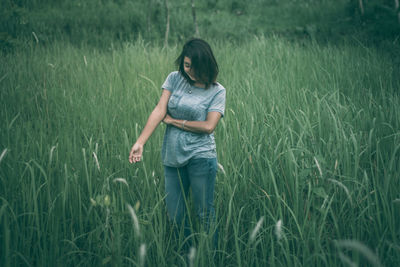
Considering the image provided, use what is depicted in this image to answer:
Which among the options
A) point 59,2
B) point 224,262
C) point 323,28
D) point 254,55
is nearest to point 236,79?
point 254,55

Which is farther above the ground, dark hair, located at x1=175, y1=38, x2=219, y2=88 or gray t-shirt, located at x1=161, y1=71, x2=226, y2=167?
dark hair, located at x1=175, y1=38, x2=219, y2=88

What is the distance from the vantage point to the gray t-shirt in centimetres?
179

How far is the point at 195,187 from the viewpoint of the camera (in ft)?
5.94

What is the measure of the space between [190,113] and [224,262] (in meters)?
0.87

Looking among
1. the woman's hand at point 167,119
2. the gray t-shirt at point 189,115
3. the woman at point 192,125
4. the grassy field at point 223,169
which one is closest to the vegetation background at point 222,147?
the grassy field at point 223,169

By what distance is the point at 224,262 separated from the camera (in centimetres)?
180

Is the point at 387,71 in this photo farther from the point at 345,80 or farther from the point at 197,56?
the point at 197,56

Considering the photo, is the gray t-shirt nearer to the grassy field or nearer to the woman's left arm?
the woman's left arm

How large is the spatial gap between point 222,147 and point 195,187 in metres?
0.69

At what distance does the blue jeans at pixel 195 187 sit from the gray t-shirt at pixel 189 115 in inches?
2.1

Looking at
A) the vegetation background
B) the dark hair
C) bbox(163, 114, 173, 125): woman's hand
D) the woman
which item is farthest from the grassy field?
the dark hair

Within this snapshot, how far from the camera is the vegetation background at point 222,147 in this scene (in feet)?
5.40

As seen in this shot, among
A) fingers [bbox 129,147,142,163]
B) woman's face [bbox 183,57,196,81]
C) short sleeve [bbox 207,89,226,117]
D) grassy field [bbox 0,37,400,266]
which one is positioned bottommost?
grassy field [bbox 0,37,400,266]

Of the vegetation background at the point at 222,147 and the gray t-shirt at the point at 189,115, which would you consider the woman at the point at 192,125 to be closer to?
the gray t-shirt at the point at 189,115
